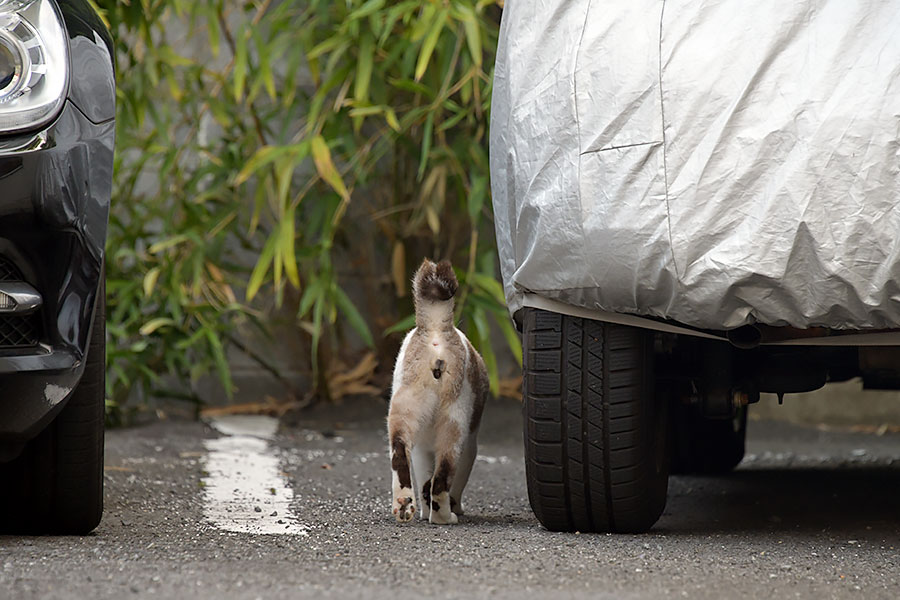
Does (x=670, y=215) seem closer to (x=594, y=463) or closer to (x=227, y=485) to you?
(x=594, y=463)

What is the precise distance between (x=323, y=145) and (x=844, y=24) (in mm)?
2768

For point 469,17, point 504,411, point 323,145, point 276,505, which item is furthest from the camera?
point 504,411

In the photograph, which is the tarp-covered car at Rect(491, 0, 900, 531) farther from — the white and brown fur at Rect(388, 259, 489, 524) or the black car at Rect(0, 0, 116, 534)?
the black car at Rect(0, 0, 116, 534)

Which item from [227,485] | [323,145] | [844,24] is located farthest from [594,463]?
[323,145]

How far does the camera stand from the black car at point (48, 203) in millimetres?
1788

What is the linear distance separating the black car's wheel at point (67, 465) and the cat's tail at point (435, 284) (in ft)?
2.29

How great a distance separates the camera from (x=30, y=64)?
1.85 metres

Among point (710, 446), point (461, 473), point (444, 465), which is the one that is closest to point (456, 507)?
point (461, 473)

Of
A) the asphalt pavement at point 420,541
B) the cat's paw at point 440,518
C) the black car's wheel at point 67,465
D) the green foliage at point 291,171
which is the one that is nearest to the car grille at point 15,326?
the black car's wheel at point 67,465

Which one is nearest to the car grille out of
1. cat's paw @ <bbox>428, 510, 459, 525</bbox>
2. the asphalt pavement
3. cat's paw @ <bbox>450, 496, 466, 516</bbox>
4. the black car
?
the black car

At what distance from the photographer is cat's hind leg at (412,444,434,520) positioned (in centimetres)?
247

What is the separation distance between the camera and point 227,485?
10.3 feet

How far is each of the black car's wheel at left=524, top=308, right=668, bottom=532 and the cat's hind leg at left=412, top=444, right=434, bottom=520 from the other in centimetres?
36

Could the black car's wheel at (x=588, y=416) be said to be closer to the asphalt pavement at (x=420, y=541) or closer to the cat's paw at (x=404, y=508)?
the asphalt pavement at (x=420, y=541)
